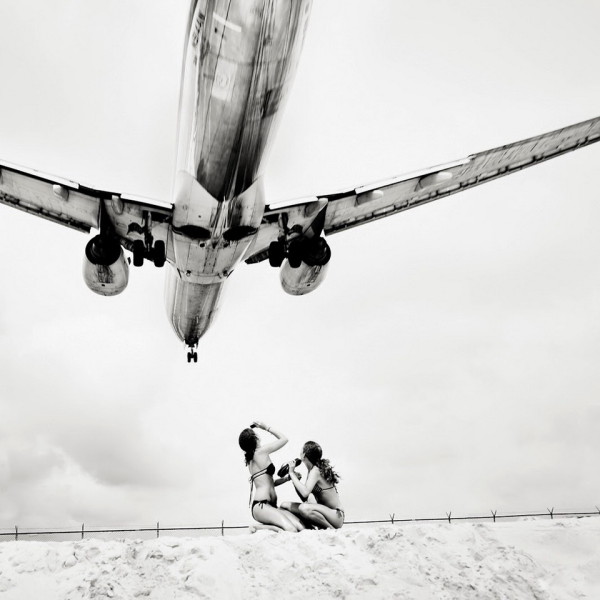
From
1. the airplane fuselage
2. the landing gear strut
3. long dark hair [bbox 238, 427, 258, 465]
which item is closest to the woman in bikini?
long dark hair [bbox 238, 427, 258, 465]

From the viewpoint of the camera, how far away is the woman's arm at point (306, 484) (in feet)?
32.4

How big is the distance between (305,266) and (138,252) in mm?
4265

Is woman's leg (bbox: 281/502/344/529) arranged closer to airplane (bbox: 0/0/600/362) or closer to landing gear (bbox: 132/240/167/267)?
airplane (bbox: 0/0/600/362)

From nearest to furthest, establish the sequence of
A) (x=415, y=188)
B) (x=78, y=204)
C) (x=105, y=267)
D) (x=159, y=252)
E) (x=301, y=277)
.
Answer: (x=78, y=204) < (x=159, y=252) < (x=105, y=267) < (x=415, y=188) < (x=301, y=277)

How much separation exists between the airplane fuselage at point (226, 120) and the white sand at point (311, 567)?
286 inches

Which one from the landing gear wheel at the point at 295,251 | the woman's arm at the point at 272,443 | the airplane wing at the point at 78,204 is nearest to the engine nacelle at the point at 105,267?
the airplane wing at the point at 78,204

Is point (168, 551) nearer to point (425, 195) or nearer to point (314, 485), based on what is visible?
point (314, 485)

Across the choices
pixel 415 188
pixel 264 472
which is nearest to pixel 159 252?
pixel 415 188

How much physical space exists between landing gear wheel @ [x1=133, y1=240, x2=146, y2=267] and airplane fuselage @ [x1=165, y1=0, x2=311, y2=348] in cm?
78

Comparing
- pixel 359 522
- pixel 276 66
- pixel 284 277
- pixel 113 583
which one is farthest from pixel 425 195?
pixel 113 583

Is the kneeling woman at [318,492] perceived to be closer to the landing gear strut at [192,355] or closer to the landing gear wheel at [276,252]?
the landing gear wheel at [276,252]

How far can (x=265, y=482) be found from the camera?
9.86 m

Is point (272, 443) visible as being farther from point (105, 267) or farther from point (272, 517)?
→ point (105, 267)

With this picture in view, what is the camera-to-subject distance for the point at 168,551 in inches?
325
